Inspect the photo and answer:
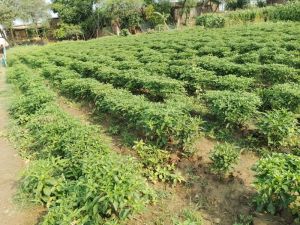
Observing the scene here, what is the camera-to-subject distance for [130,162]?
4.60m

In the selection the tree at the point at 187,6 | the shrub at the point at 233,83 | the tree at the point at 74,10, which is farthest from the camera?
the tree at the point at 74,10

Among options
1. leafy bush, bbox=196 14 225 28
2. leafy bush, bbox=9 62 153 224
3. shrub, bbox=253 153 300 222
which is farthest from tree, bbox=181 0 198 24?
shrub, bbox=253 153 300 222

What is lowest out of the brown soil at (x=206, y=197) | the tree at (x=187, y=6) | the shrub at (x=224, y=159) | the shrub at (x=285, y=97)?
the brown soil at (x=206, y=197)

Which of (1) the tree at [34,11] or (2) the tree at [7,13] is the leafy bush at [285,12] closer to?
(1) the tree at [34,11]

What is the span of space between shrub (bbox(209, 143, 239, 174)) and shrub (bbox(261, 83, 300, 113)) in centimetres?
202

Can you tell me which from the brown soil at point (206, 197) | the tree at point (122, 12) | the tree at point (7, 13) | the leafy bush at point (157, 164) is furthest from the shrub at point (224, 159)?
the tree at point (7, 13)

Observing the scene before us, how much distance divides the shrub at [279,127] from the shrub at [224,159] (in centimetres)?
83

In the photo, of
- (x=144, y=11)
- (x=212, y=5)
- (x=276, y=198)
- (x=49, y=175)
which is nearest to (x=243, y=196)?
(x=276, y=198)

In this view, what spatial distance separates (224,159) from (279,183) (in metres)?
1.27

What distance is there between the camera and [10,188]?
5180 millimetres

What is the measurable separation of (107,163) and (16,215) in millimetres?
1662

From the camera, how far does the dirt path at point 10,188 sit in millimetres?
4407

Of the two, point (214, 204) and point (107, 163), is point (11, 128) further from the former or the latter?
point (214, 204)

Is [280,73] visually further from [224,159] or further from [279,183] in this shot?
[279,183]
